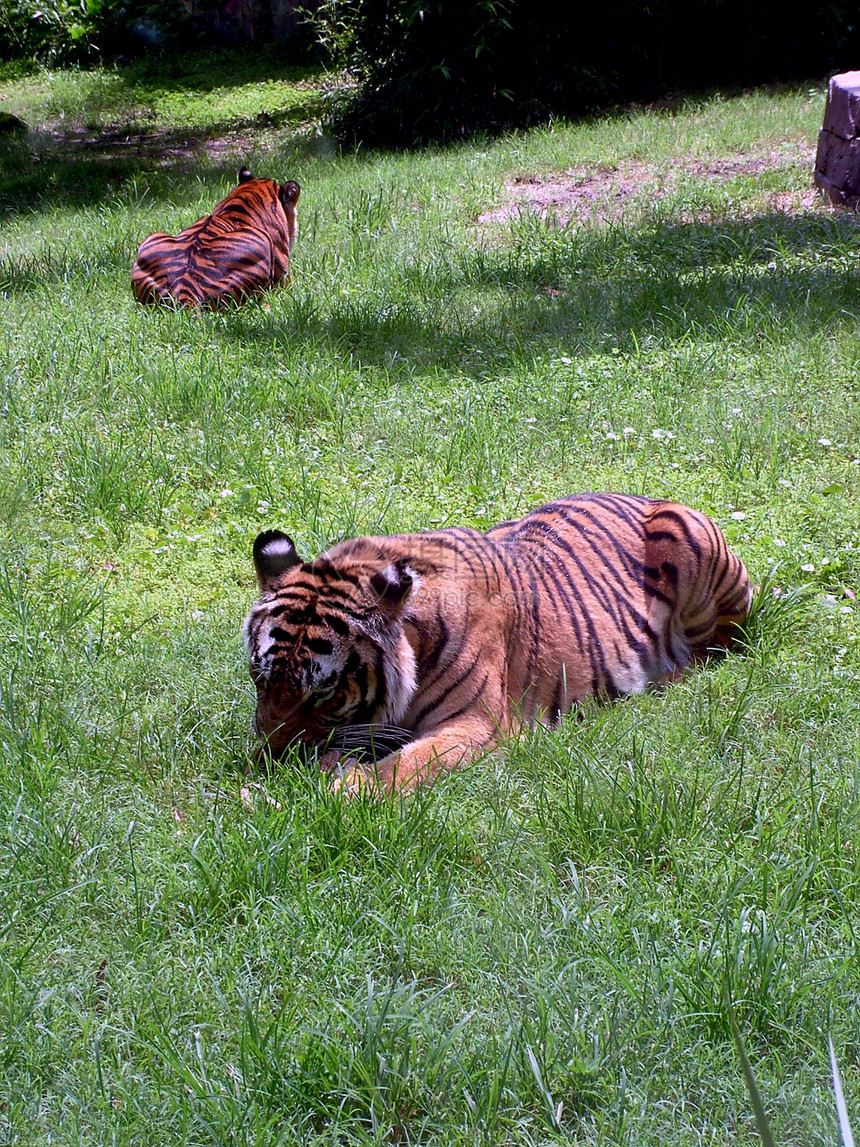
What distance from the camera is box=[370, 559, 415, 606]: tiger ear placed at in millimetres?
3463

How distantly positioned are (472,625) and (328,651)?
22.0 inches

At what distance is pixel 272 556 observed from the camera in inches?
146

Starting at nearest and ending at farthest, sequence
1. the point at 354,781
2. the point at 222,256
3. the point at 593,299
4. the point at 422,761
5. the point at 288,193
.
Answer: the point at 354,781, the point at 422,761, the point at 593,299, the point at 222,256, the point at 288,193

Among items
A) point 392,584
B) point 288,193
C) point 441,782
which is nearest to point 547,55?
point 288,193

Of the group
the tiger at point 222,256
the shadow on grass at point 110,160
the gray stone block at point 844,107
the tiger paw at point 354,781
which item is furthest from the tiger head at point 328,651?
the shadow on grass at point 110,160

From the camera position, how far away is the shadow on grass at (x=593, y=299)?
7.22m

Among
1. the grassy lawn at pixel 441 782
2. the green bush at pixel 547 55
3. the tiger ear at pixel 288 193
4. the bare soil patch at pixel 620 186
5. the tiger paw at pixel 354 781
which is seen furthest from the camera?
the green bush at pixel 547 55

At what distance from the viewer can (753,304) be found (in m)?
7.44

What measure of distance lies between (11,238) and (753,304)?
261 inches

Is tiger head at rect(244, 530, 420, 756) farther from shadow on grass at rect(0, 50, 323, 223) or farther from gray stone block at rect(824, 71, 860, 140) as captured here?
shadow on grass at rect(0, 50, 323, 223)

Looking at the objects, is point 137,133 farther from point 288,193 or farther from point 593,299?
point 593,299

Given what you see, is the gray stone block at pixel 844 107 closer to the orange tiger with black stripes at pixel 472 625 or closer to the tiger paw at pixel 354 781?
the orange tiger with black stripes at pixel 472 625

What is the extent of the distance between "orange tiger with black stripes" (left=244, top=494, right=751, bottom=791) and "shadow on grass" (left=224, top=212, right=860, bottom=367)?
2983mm

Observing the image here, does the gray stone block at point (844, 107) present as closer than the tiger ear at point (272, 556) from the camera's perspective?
No
